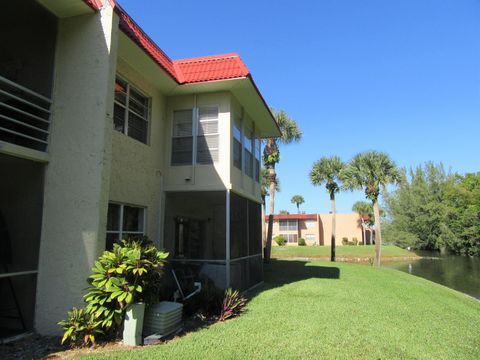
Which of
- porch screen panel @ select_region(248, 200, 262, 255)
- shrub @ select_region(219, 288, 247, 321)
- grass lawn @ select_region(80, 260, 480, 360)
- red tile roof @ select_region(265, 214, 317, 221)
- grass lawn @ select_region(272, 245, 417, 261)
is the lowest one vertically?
grass lawn @ select_region(272, 245, 417, 261)

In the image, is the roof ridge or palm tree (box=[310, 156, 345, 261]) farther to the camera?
palm tree (box=[310, 156, 345, 261])

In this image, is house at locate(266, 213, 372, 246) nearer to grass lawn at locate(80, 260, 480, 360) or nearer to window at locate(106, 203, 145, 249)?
grass lawn at locate(80, 260, 480, 360)

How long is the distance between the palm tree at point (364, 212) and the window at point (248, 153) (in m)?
54.3

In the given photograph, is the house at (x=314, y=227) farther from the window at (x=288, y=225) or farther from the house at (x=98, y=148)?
the house at (x=98, y=148)

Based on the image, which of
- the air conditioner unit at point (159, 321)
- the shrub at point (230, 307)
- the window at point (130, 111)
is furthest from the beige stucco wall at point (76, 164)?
the shrub at point (230, 307)

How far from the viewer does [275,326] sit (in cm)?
728

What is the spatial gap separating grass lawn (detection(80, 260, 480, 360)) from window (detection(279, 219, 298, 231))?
4994cm

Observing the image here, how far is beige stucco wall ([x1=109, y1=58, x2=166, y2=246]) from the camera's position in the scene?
325 inches

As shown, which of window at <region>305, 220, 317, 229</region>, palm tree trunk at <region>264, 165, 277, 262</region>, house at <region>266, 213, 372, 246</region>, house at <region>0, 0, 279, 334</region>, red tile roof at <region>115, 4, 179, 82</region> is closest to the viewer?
house at <region>0, 0, 279, 334</region>

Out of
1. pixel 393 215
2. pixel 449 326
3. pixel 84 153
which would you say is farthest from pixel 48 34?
pixel 393 215

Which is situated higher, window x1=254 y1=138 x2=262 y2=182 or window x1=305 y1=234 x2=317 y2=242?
window x1=254 y1=138 x2=262 y2=182

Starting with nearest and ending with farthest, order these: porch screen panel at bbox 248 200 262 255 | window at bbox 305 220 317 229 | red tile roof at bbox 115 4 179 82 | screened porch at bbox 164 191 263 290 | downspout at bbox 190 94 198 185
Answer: red tile roof at bbox 115 4 179 82 → screened porch at bbox 164 191 263 290 → downspout at bbox 190 94 198 185 → porch screen panel at bbox 248 200 262 255 → window at bbox 305 220 317 229

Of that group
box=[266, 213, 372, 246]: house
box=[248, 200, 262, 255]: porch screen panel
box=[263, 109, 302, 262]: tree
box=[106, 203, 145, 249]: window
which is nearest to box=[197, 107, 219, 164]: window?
box=[106, 203, 145, 249]: window

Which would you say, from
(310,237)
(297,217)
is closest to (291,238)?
(310,237)
